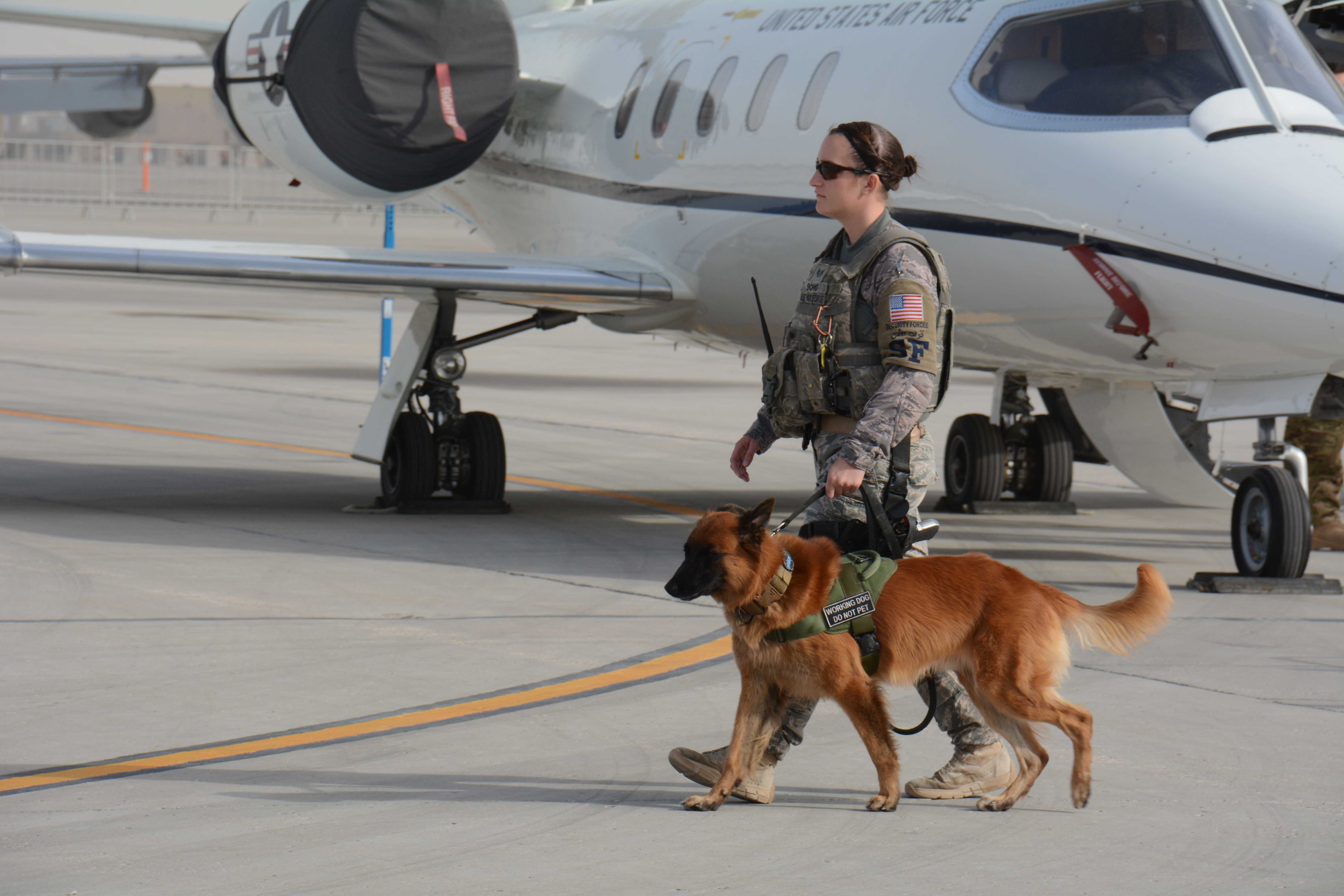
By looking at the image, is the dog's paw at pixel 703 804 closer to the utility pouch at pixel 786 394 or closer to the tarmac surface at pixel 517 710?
the tarmac surface at pixel 517 710

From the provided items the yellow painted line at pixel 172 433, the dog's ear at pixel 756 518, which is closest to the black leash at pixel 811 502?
the dog's ear at pixel 756 518

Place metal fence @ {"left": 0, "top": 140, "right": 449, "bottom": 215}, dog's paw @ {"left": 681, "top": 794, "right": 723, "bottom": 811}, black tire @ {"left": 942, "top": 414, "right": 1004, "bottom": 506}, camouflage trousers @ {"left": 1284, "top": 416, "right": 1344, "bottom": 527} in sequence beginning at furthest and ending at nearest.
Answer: metal fence @ {"left": 0, "top": 140, "right": 449, "bottom": 215} → black tire @ {"left": 942, "top": 414, "right": 1004, "bottom": 506} → camouflage trousers @ {"left": 1284, "top": 416, "right": 1344, "bottom": 527} → dog's paw @ {"left": 681, "top": 794, "right": 723, "bottom": 811}

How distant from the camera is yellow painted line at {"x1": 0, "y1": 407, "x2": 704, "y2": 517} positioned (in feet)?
39.1

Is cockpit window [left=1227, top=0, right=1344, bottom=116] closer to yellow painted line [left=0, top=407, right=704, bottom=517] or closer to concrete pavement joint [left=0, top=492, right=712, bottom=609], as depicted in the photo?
concrete pavement joint [left=0, top=492, right=712, bottom=609]

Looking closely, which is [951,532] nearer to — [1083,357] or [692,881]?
[1083,357]

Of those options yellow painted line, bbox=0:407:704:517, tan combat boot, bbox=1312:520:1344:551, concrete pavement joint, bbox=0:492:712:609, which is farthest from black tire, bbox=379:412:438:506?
tan combat boot, bbox=1312:520:1344:551

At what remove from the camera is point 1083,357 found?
886 centimetres

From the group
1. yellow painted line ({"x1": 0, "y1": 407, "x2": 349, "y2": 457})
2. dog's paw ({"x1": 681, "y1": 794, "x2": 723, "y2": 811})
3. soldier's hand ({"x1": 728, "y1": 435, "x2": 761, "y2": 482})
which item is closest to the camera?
dog's paw ({"x1": 681, "y1": 794, "x2": 723, "y2": 811})

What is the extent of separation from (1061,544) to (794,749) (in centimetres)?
516

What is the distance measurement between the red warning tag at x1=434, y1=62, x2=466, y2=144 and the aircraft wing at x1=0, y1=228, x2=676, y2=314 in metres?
0.82

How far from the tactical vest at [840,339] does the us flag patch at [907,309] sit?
133 mm

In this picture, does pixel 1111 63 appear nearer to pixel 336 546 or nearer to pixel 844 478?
pixel 844 478

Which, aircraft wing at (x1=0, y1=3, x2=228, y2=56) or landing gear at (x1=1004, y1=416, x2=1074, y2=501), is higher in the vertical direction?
aircraft wing at (x1=0, y1=3, x2=228, y2=56)

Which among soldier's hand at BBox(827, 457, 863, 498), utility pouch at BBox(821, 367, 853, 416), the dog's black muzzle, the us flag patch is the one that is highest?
the us flag patch
